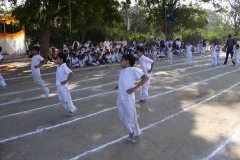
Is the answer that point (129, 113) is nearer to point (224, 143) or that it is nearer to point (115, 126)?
point (115, 126)

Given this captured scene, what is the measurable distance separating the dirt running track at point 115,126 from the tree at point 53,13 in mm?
6082

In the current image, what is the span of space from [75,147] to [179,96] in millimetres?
5053

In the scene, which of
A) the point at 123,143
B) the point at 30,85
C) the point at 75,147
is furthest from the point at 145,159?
the point at 30,85

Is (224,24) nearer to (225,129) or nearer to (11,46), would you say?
(11,46)

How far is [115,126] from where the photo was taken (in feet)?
21.2

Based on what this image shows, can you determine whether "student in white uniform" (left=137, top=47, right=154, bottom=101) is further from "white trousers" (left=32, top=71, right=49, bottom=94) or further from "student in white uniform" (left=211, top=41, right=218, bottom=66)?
"student in white uniform" (left=211, top=41, right=218, bottom=66)

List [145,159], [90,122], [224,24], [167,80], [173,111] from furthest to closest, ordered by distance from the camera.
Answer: [224,24] < [167,80] < [173,111] < [90,122] < [145,159]

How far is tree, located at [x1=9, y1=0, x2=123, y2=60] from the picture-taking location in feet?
51.1

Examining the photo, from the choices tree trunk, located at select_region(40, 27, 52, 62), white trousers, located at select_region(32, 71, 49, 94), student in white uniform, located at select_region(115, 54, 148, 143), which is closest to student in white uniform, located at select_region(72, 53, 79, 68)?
tree trunk, located at select_region(40, 27, 52, 62)

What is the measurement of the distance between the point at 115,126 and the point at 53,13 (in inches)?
432

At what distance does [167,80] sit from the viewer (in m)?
12.8

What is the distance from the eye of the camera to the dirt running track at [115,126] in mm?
5059

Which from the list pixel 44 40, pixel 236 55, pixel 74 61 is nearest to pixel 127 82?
pixel 74 61

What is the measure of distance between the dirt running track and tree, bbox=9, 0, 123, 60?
6.08 m
